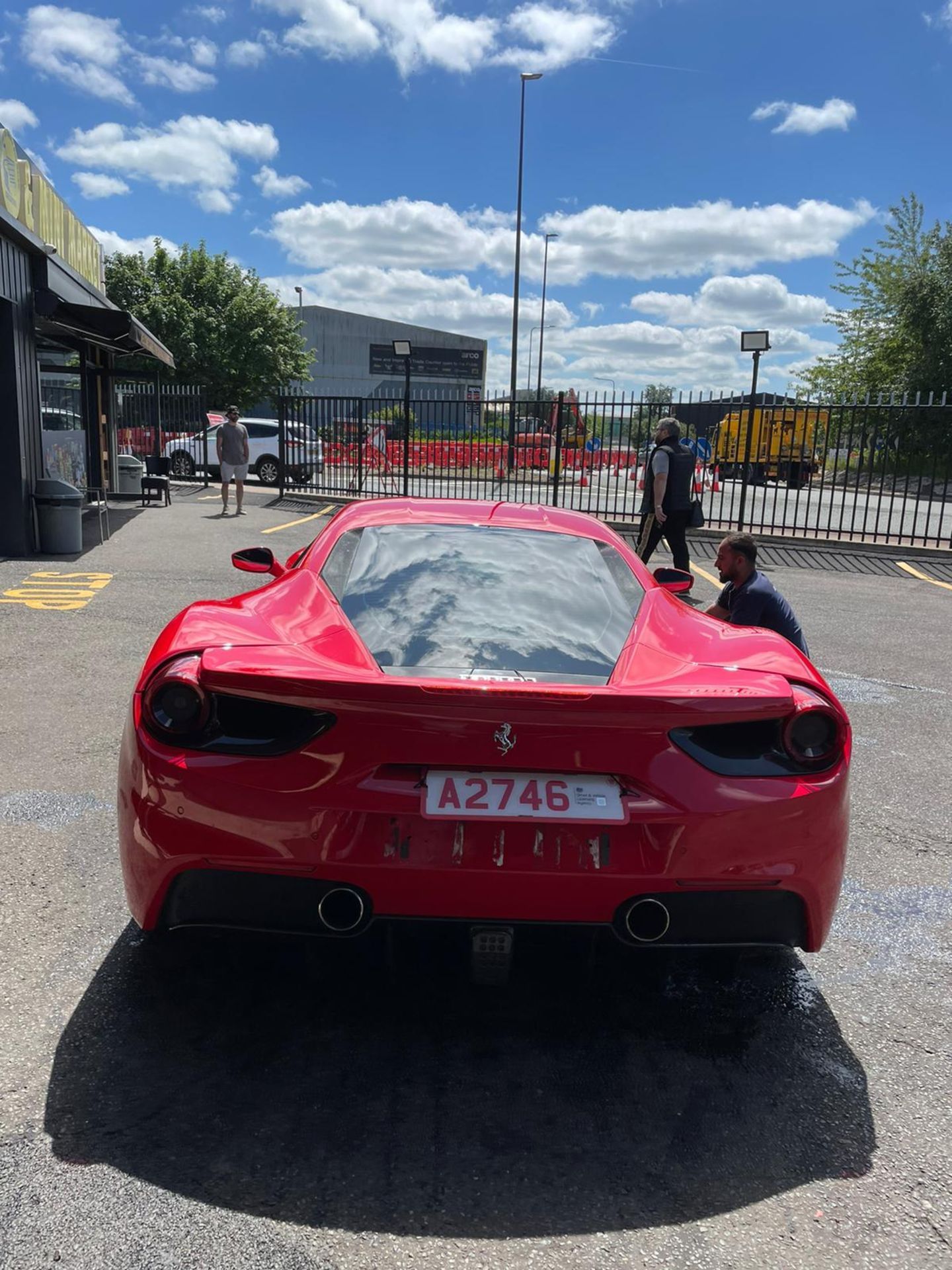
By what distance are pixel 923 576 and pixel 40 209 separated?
12.5 m

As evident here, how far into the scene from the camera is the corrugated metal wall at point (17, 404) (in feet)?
34.6

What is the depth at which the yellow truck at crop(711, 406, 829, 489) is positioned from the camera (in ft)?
50.9

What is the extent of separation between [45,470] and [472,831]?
1119 cm

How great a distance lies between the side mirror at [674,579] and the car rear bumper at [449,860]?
155 centimetres

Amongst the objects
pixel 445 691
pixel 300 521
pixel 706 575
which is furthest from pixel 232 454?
pixel 445 691

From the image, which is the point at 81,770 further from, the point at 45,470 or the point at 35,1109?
the point at 45,470

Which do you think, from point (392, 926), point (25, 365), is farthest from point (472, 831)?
point (25, 365)

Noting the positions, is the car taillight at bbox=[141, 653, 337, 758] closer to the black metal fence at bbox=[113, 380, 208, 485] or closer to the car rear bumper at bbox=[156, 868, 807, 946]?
the car rear bumper at bbox=[156, 868, 807, 946]

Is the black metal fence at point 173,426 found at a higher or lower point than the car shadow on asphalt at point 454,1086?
higher

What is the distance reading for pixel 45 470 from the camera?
11820mm

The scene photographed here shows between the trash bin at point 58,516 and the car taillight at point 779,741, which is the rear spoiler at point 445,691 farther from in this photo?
the trash bin at point 58,516

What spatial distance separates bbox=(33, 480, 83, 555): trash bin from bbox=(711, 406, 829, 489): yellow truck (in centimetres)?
897

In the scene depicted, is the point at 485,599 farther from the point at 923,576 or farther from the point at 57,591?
the point at 923,576

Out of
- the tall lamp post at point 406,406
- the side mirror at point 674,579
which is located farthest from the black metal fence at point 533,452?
the side mirror at point 674,579
